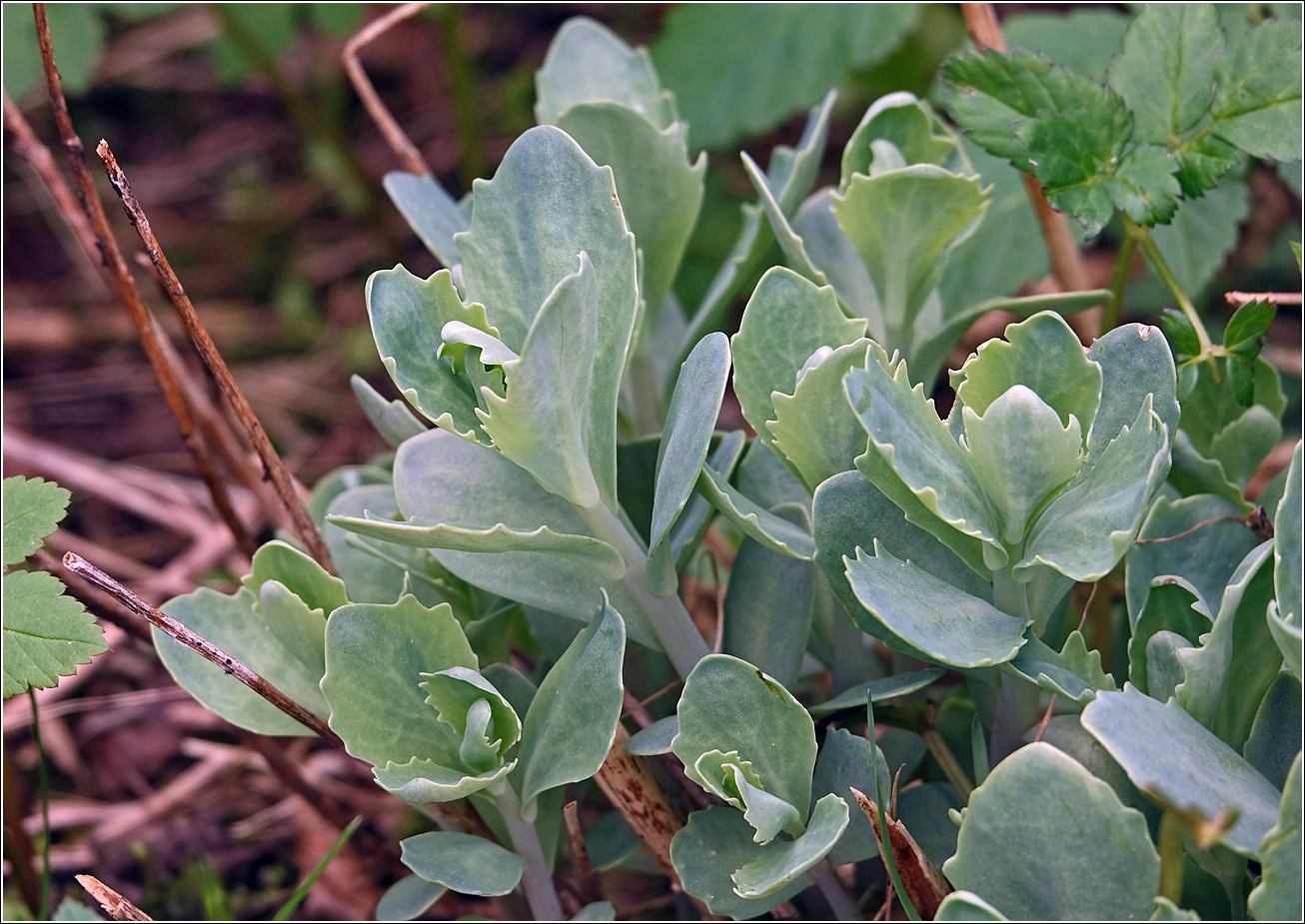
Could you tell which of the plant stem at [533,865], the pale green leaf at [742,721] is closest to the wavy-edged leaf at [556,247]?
the pale green leaf at [742,721]

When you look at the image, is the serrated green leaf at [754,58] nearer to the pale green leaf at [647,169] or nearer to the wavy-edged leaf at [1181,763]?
the pale green leaf at [647,169]

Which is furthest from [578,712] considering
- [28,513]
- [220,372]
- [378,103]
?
[378,103]

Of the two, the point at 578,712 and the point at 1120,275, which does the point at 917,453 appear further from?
the point at 1120,275

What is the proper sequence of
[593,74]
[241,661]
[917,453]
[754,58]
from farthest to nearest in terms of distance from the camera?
[754,58]
[593,74]
[241,661]
[917,453]

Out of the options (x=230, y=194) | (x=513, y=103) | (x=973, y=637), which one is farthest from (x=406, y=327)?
(x=230, y=194)

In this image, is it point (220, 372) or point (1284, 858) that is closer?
point (1284, 858)

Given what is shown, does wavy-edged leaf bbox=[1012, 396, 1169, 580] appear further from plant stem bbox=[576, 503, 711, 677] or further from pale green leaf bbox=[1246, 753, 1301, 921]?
plant stem bbox=[576, 503, 711, 677]

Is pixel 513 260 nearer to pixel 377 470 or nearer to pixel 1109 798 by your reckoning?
pixel 377 470

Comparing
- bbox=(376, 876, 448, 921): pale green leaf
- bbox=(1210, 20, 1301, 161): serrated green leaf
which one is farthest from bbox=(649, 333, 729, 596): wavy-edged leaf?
bbox=(1210, 20, 1301, 161): serrated green leaf
